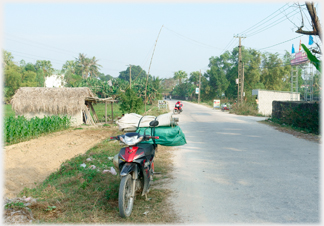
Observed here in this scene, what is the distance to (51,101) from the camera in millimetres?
19875

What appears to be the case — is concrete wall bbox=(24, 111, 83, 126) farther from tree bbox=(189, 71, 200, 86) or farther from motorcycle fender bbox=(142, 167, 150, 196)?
tree bbox=(189, 71, 200, 86)

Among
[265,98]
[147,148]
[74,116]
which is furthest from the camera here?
[265,98]

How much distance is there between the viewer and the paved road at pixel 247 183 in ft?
14.0

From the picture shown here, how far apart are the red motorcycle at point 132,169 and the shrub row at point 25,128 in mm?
10913

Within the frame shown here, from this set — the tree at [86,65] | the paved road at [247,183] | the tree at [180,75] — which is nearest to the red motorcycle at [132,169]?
the paved road at [247,183]

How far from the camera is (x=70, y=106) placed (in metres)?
19.6

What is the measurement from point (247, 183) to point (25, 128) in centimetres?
1238

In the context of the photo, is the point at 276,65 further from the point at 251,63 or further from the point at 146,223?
the point at 146,223

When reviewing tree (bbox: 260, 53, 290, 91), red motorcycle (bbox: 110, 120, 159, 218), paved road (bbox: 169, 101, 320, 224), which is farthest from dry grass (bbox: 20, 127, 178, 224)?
tree (bbox: 260, 53, 290, 91)

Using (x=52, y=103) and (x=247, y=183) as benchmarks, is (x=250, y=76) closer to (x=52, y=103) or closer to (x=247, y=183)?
(x=52, y=103)

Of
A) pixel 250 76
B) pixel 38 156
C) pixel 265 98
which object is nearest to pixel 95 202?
pixel 38 156

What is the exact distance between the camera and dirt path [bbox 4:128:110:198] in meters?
8.23

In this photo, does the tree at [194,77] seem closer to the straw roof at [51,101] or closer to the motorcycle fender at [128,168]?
the straw roof at [51,101]

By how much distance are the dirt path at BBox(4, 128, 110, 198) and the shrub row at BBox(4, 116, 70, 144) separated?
544 millimetres
